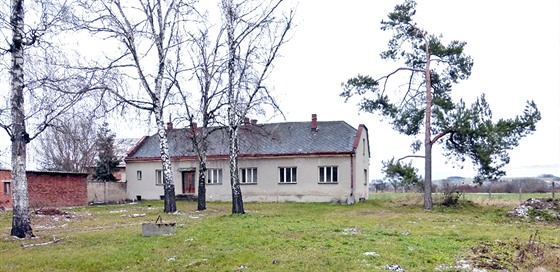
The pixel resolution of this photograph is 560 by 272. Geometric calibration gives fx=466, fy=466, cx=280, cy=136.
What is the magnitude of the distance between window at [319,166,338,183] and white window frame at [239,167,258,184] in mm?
5083

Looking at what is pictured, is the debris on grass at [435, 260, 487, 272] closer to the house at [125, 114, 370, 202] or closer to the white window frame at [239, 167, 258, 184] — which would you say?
the house at [125, 114, 370, 202]

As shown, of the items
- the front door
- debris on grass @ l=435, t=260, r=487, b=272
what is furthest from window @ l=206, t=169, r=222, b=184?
debris on grass @ l=435, t=260, r=487, b=272

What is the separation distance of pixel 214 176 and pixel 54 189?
438 inches

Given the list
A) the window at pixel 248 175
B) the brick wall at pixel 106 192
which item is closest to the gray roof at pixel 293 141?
the window at pixel 248 175

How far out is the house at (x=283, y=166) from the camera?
105ft

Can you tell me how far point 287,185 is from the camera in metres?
33.4

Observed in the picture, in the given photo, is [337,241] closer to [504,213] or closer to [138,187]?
[504,213]

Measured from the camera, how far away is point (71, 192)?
31875 millimetres

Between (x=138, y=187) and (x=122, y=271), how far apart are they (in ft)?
99.9

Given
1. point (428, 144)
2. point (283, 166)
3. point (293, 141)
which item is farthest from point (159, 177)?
point (428, 144)

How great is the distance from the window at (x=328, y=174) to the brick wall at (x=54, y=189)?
653 inches

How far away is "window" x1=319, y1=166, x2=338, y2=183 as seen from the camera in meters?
32.2

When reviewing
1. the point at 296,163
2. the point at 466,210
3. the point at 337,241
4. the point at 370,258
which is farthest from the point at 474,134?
the point at 370,258

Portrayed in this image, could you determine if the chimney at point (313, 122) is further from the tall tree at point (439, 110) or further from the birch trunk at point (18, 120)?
the birch trunk at point (18, 120)
